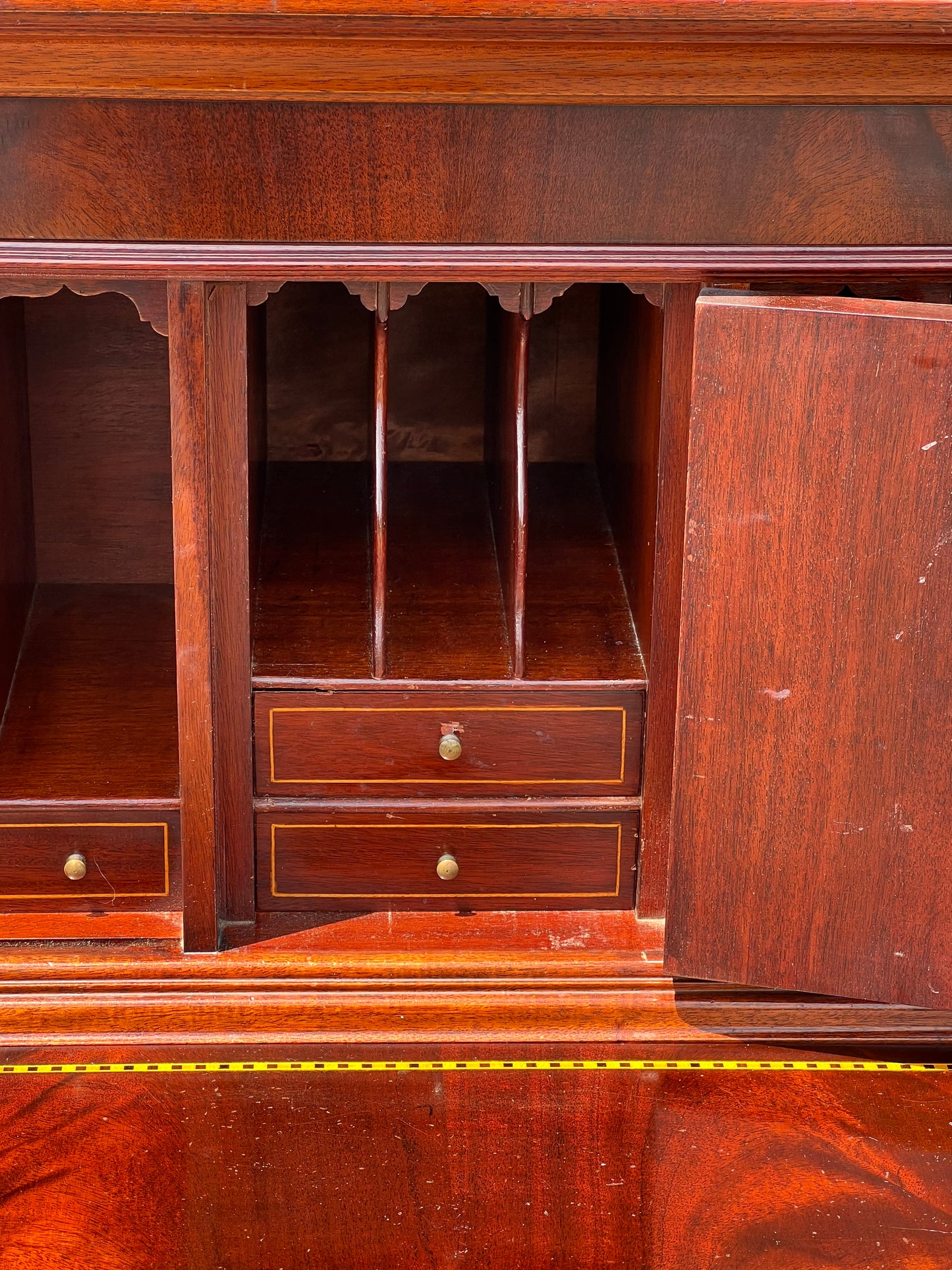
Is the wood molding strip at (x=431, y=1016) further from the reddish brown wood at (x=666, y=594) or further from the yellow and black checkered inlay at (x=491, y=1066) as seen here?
the reddish brown wood at (x=666, y=594)

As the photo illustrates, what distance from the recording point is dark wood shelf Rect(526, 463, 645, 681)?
6.00ft

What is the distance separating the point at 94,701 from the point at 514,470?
2.23ft

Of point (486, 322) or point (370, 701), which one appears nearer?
point (370, 701)

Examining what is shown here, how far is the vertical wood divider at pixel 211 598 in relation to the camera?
163 cm

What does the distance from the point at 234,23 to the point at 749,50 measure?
1.54 ft

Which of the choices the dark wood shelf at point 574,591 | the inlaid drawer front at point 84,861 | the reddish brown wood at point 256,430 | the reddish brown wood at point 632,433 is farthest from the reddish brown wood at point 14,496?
the reddish brown wood at point 632,433

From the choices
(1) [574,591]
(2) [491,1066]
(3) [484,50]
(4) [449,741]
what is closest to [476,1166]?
(2) [491,1066]

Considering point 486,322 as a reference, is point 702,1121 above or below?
below

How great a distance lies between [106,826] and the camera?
6.05 ft

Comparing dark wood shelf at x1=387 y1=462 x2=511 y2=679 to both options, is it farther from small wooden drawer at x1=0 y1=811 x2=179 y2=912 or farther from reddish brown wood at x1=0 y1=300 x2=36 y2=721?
reddish brown wood at x1=0 y1=300 x2=36 y2=721

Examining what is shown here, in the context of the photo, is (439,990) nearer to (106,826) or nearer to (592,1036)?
(592,1036)

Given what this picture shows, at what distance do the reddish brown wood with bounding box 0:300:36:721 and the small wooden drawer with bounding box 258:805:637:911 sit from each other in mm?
459

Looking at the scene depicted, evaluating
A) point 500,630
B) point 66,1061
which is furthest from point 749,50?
point 66,1061

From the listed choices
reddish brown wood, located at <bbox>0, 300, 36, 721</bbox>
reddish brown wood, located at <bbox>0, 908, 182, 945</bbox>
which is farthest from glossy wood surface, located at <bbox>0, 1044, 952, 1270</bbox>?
reddish brown wood, located at <bbox>0, 300, 36, 721</bbox>
